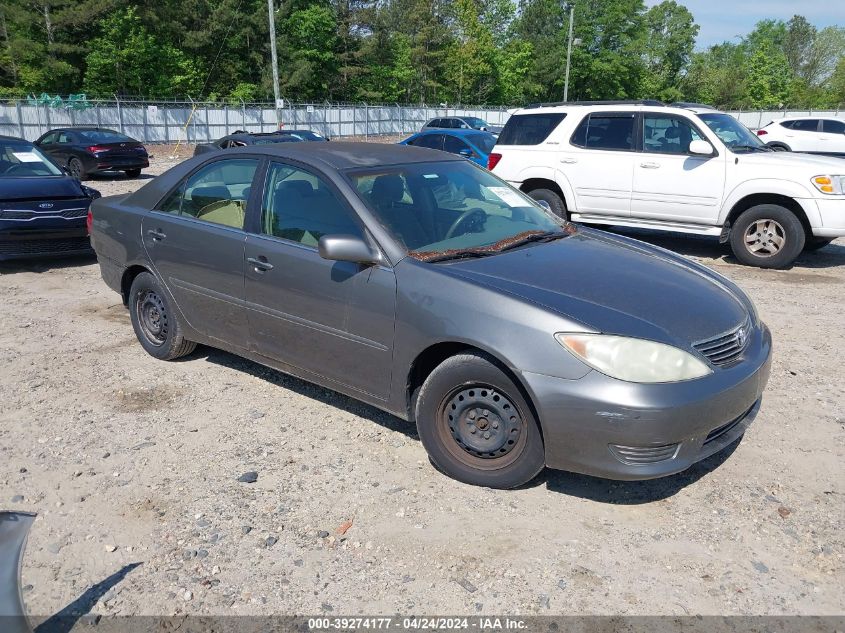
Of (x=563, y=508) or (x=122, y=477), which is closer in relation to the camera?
(x=563, y=508)

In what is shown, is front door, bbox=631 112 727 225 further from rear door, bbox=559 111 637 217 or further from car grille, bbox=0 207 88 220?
car grille, bbox=0 207 88 220

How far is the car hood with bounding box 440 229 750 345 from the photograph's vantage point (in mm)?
3428

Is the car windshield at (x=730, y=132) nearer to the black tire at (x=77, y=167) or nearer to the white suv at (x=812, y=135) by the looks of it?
the white suv at (x=812, y=135)

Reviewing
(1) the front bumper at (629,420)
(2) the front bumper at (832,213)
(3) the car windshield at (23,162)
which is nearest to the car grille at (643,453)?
(1) the front bumper at (629,420)

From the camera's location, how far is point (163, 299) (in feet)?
17.3

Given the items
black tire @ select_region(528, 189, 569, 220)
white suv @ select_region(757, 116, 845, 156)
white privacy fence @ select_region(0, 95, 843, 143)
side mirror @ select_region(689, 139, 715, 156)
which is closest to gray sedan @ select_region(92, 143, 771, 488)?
side mirror @ select_region(689, 139, 715, 156)

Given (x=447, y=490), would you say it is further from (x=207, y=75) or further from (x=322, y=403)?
(x=207, y=75)

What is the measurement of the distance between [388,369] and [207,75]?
54.2 metres

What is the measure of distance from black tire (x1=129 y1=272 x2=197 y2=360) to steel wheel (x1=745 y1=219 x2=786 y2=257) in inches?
269

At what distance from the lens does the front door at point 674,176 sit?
9.00 metres

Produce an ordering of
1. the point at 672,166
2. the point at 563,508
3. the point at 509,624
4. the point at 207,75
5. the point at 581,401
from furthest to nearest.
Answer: the point at 207,75 → the point at 672,166 → the point at 563,508 → the point at 581,401 → the point at 509,624

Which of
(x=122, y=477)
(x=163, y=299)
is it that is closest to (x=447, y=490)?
(x=122, y=477)

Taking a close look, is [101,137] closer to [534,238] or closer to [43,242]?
[43,242]

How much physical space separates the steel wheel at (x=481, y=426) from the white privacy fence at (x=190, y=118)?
1186 inches
